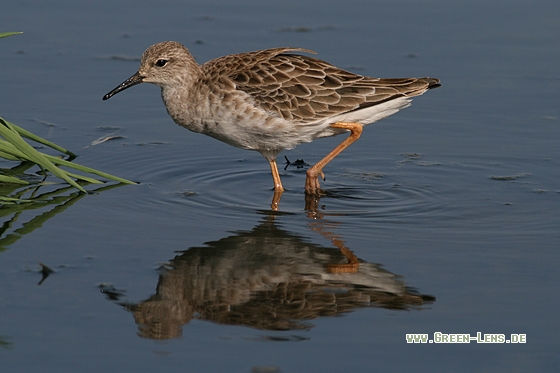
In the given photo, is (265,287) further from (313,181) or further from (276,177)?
(276,177)

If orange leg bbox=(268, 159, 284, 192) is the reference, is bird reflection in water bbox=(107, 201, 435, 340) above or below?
below

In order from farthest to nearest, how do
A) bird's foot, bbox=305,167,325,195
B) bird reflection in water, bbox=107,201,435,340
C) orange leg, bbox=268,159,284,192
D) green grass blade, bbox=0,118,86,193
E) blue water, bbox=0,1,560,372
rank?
orange leg, bbox=268,159,284,192, bird's foot, bbox=305,167,325,195, green grass blade, bbox=0,118,86,193, bird reflection in water, bbox=107,201,435,340, blue water, bbox=0,1,560,372

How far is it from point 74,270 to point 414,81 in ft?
14.9

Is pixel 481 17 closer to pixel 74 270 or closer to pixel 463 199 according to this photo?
A: pixel 463 199

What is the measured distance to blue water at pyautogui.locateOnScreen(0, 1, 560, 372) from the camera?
21.9 ft

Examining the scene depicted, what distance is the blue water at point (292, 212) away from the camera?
668cm

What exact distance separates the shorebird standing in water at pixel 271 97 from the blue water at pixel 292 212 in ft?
2.09

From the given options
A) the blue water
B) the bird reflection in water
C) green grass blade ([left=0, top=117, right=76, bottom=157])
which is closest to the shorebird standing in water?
the blue water

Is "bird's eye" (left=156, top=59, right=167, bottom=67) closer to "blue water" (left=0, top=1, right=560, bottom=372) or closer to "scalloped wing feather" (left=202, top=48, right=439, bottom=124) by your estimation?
"scalloped wing feather" (left=202, top=48, right=439, bottom=124)

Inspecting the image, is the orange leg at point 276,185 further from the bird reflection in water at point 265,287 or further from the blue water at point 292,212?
the bird reflection in water at point 265,287

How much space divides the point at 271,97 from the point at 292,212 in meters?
1.30

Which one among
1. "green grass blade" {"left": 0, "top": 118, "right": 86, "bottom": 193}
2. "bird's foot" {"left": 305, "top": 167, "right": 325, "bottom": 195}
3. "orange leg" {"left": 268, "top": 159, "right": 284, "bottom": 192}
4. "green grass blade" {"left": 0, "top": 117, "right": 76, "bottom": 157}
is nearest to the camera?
"green grass blade" {"left": 0, "top": 118, "right": 86, "bottom": 193}

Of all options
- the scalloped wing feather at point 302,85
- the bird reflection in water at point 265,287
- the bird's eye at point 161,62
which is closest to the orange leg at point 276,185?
the scalloped wing feather at point 302,85

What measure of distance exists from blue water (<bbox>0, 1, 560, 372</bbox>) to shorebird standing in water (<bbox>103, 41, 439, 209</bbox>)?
638mm
